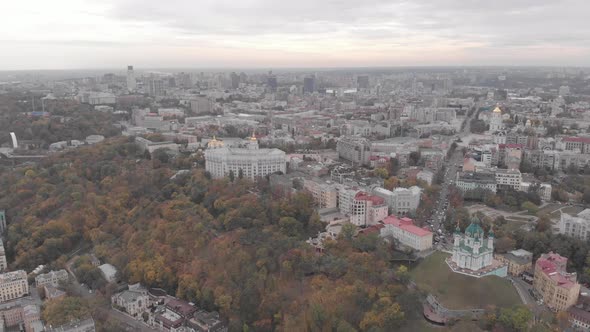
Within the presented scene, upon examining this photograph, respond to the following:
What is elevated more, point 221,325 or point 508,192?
point 508,192

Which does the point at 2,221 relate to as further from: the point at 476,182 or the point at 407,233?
the point at 476,182

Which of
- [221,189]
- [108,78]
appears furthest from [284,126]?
[108,78]

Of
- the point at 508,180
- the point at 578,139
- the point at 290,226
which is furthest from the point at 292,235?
the point at 578,139

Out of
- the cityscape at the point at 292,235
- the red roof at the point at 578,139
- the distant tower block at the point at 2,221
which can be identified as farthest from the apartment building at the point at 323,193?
the red roof at the point at 578,139

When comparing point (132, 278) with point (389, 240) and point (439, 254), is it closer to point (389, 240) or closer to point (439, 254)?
point (389, 240)

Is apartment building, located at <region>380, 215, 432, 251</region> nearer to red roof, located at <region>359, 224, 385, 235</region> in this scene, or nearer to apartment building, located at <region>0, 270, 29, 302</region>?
red roof, located at <region>359, 224, 385, 235</region>

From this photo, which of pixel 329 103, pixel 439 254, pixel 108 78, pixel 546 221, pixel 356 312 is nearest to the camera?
pixel 356 312
